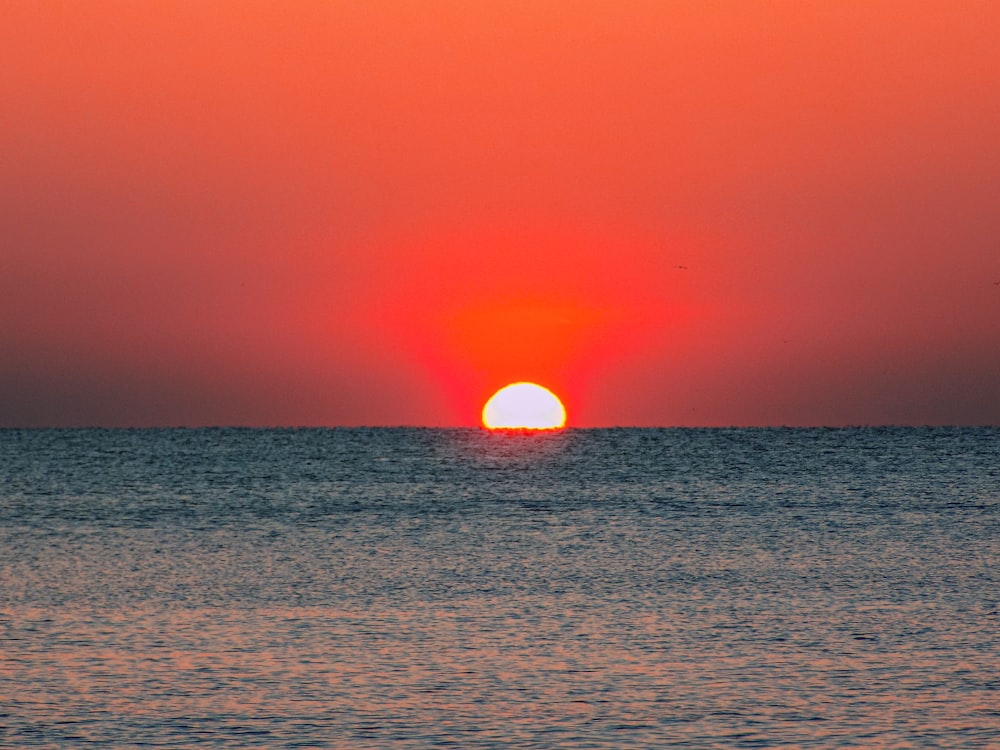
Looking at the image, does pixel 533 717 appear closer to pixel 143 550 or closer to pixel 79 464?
pixel 143 550

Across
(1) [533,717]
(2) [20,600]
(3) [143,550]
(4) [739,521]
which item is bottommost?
(1) [533,717]

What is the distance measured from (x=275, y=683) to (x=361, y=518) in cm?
4588

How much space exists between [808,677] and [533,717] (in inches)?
248

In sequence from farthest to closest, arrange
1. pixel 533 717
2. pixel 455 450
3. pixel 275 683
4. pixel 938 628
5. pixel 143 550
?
pixel 455 450
pixel 143 550
pixel 938 628
pixel 275 683
pixel 533 717

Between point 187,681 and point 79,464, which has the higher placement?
point 79,464

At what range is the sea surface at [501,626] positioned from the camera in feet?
81.5

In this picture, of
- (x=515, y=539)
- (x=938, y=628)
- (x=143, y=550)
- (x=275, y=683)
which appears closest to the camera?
(x=275, y=683)

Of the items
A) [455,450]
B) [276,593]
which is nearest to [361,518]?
[276,593]

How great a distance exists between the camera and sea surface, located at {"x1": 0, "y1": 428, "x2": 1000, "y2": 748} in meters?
24.8

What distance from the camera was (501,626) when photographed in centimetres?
3488

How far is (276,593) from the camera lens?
1641 inches

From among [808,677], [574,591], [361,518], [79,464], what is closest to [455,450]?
[79,464]

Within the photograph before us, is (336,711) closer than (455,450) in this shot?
Yes

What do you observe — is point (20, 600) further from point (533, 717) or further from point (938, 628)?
point (938, 628)
